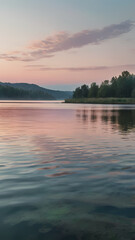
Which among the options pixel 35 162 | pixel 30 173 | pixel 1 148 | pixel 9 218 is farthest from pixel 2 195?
pixel 1 148

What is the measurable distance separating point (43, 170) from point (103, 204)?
474cm

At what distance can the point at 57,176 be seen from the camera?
1084 cm

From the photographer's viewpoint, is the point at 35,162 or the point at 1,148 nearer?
the point at 35,162

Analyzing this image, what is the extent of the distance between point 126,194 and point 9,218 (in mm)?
3996

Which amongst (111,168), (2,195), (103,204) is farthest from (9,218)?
(111,168)

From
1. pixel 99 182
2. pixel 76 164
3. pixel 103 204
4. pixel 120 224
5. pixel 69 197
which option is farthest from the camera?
pixel 76 164

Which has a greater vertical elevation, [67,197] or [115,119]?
[67,197]

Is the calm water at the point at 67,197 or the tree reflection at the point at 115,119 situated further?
the tree reflection at the point at 115,119

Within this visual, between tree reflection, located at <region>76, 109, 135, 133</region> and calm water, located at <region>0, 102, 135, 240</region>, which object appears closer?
calm water, located at <region>0, 102, 135, 240</region>

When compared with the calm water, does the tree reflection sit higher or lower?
lower

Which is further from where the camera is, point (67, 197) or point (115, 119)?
point (115, 119)

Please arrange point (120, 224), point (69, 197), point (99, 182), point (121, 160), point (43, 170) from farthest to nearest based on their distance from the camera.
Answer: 1. point (121, 160)
2. point (43, 170)
3. point (99, 182)
4. point (69, 197)
5. point (120, 224)

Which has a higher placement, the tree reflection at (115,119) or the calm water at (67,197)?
the calm water at (67,197)

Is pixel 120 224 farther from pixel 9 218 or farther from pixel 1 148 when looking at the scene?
pixel 1 148
